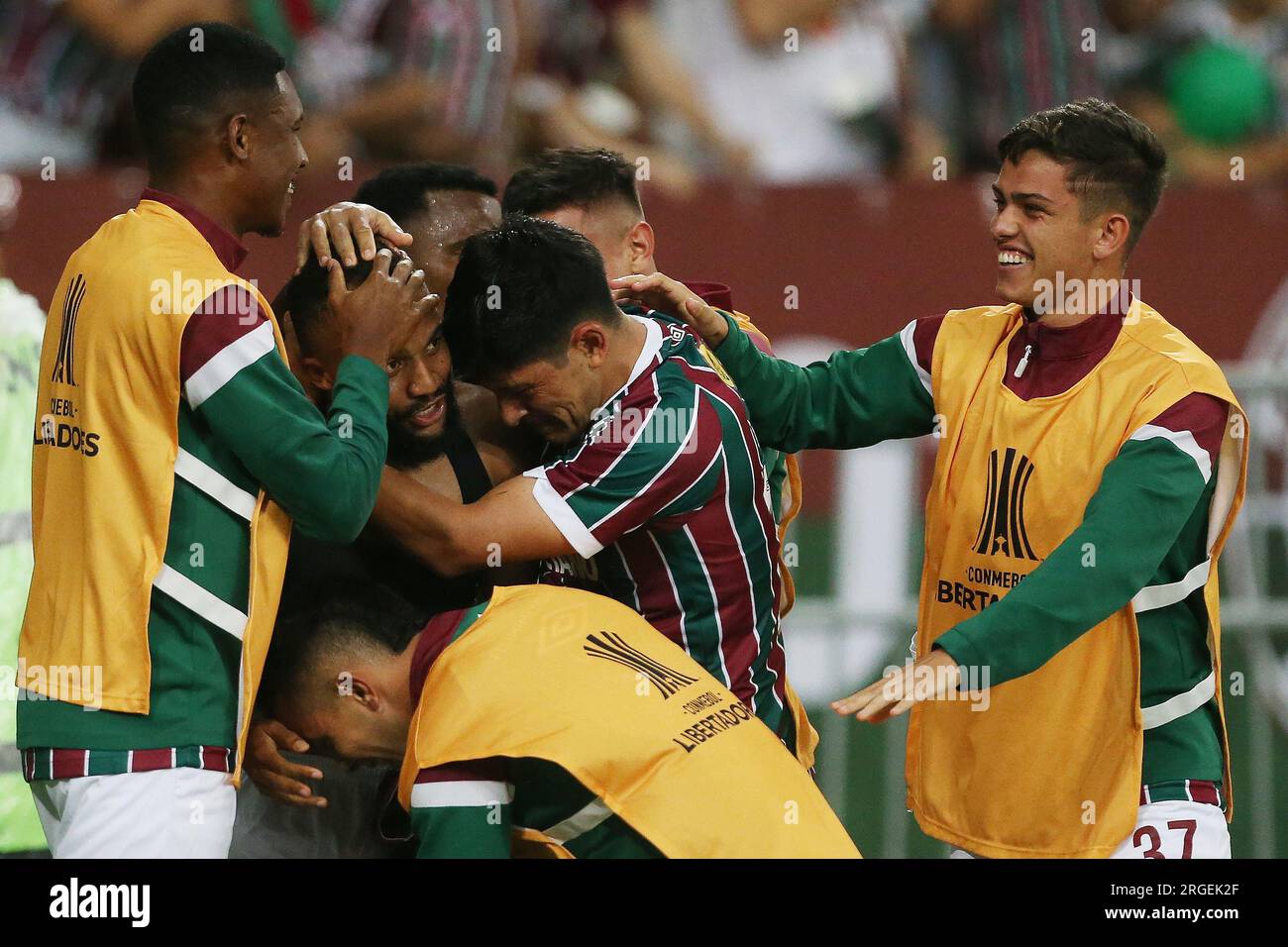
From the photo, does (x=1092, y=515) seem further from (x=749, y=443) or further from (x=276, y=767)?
(x=276, y=767)

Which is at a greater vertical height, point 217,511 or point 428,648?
point 217,511

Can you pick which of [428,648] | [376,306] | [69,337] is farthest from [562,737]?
[69,337]

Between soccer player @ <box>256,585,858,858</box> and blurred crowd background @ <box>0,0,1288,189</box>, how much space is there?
12.9ft

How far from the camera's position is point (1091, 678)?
339cm

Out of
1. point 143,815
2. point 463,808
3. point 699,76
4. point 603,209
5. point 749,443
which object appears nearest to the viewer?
point 463,808

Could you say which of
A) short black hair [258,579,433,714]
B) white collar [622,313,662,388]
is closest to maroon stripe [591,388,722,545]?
white collar [622,313,662,388]

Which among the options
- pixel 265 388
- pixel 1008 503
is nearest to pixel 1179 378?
pixel 1008 503

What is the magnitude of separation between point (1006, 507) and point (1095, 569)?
38cm

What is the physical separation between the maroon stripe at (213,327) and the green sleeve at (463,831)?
0.81 meters

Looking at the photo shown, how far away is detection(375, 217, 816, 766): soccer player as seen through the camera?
10.5ft

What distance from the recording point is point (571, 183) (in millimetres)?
4039

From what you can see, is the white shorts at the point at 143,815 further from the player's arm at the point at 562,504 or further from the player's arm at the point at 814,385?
the player's arm at the point at 814,385

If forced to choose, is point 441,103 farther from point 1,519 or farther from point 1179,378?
point 1179,378
